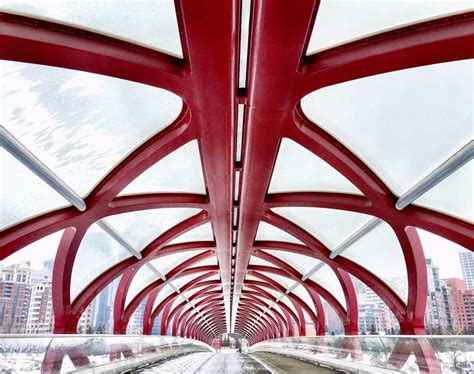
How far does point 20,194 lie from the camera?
39.9 ft

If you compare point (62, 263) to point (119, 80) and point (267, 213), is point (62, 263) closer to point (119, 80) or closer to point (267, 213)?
point (267, 213)

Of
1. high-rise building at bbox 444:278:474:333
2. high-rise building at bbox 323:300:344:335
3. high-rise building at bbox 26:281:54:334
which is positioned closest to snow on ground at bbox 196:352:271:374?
high-rise building at bbox 444:278:474:333

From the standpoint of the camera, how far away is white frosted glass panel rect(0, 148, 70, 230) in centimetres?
1086

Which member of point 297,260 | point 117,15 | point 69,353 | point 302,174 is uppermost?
point 302,174

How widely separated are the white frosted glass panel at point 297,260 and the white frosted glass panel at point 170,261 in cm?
548

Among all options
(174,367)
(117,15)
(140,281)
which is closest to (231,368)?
(174,367)

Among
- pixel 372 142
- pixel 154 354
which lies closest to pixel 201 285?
pixel 154 354

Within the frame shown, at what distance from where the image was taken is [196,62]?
720 centimetres

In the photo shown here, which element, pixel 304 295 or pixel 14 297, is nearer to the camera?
pixel 14 297

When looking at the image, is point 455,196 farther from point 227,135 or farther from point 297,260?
point 297,260

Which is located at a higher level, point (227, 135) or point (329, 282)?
point (227, 135)

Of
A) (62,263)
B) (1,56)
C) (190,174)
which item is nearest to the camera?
(1,56)

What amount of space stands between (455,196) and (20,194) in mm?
12794

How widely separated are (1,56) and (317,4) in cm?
535
